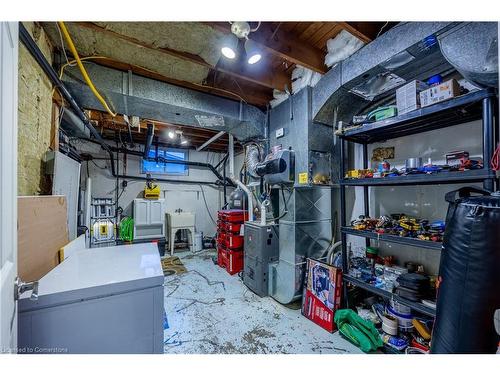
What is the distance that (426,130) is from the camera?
194 centimetres

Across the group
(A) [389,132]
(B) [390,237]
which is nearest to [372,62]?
(A) [389,132]

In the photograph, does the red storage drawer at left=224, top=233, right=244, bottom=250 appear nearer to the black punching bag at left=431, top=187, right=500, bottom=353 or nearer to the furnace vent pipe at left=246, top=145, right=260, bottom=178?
the furnace vent pipe at left=246, top=145, right=260, bottom=178

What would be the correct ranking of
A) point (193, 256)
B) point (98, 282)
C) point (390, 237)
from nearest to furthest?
point (98, 282) → point (390, 237) → point (193, 256)

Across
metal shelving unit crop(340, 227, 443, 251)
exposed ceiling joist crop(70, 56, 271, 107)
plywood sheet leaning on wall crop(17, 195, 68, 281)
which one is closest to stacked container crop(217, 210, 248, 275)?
exposed ceiling joist crop(70, 56, 271, 107)

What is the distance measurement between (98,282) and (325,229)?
2478mm

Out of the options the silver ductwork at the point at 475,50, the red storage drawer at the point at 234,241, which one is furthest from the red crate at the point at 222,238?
the silver ductwork at the point at 475,50

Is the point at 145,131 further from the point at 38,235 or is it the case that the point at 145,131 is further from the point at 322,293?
the point at 322,293

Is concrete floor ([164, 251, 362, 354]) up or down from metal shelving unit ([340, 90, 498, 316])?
down

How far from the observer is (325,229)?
2742 mm

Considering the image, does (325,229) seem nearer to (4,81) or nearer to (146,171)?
(4,81)

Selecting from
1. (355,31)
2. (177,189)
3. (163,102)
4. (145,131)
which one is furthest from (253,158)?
(177,189)

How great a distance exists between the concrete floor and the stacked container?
53 centimetres

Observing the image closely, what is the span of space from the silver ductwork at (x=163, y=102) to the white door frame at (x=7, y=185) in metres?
1.47

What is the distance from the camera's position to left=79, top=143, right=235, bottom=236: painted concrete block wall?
192 inches
